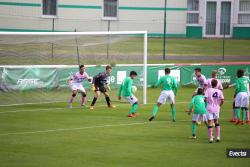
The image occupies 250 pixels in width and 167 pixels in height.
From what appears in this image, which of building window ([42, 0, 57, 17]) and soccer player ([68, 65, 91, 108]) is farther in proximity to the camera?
building window ([42, 0, 57, 17])

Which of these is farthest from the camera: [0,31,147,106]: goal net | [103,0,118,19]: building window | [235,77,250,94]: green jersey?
[103,0,118,19]: building window

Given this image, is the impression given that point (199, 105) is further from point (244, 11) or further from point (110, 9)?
point (244, 11)

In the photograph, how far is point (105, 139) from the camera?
21641mm

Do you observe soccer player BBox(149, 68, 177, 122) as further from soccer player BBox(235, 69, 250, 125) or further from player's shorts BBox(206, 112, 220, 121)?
player's shorts BBox(206, 112, 220, 121)

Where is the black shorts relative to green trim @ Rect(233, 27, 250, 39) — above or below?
below

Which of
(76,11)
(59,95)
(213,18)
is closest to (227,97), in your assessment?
(59,95)

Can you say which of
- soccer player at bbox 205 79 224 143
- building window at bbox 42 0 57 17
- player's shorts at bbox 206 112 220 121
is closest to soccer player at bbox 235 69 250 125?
soccer player at bbox 205 79 224 143

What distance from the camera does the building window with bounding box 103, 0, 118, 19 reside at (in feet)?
170

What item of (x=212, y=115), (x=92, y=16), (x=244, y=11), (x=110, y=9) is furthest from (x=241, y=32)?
(x=212, y=115)

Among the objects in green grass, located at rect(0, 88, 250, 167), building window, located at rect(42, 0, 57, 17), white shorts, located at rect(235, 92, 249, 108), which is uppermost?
building window, located at rect(42, 0, 57, 17)

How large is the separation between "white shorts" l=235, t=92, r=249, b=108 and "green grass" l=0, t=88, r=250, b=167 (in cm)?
91

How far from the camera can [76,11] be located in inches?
1962

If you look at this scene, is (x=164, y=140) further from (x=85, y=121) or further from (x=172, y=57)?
(x=172, y=57)

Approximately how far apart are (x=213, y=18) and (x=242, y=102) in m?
32.1
